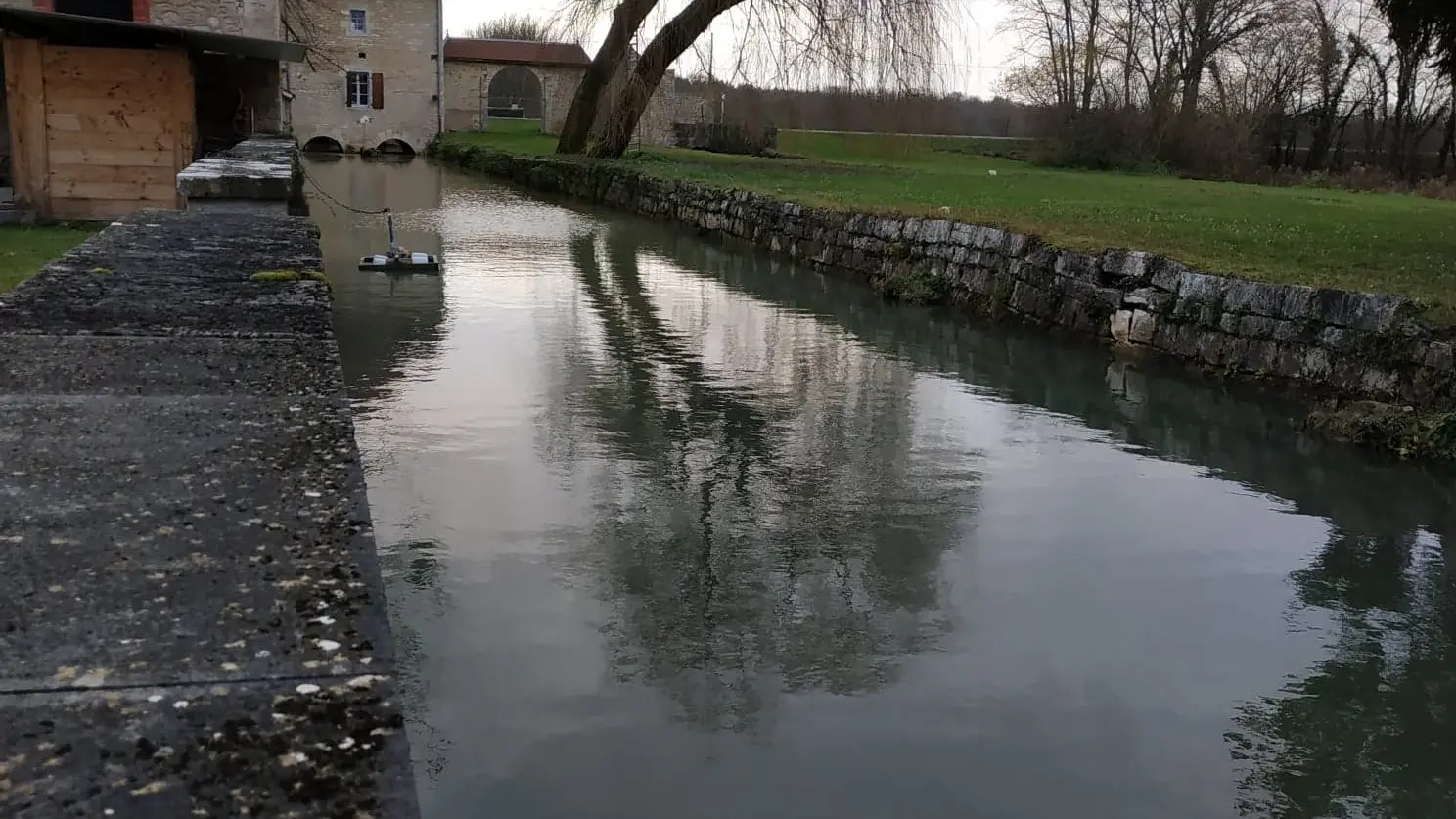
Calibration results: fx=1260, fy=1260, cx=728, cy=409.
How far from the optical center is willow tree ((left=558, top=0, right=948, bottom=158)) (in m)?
19.9

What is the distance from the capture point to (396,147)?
138 feet

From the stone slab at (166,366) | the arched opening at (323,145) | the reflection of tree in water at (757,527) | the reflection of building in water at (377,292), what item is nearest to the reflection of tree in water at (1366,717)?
the reflection of tree in water at (757,527)

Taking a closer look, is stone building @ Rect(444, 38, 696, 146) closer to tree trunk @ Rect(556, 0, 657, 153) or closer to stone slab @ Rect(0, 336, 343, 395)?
tree trunk @ Rect(556, 0, 657, 153)

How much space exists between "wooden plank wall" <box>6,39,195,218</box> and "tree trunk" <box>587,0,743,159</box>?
12155 millimetres

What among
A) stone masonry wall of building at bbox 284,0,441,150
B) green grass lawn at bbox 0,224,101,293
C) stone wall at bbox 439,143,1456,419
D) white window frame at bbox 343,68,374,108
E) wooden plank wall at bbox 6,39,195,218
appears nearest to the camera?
stone wall at bbox 439,143,1456,419

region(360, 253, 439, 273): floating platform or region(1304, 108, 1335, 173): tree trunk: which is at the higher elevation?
region(1304, 108, 1335, 173): tree trunk

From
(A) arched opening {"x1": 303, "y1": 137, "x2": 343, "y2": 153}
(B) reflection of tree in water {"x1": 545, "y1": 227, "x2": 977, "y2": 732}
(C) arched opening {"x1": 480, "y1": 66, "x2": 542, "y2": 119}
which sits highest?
(C) arched opening {"x1": 480, "y1": 66, "x2": 542, "y2": 119}

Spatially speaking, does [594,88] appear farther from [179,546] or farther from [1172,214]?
[179,546]

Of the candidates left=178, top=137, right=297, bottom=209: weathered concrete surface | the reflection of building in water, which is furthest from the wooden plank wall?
left=178, top=137, right=297, bottom=209: weathered concrete surface

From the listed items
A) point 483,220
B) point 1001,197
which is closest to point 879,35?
point 1001,197

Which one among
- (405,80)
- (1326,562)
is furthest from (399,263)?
(405,80)

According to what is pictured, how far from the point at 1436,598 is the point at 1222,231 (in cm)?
831

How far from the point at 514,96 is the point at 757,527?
2109 inches

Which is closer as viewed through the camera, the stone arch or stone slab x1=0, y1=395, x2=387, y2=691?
stone slab x1=0, y1=395, x2=387, y2=691
